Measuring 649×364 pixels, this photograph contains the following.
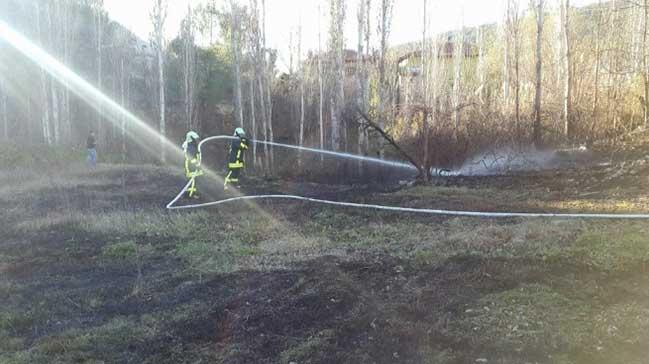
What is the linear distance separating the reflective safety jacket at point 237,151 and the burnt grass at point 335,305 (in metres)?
4.49

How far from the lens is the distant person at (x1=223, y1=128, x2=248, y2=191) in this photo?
453 inches

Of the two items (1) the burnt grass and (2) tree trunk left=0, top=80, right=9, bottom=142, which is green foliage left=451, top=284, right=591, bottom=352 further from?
(2) tree trunk left=0, top=80, right=9, bottom=142

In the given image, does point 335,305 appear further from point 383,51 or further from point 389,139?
point 383,51

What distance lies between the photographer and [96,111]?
28781mm

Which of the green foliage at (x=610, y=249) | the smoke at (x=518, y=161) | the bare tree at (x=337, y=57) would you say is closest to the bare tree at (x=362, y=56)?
the bare tree at (x=337, y=57)

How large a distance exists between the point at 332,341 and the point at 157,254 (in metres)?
4.17

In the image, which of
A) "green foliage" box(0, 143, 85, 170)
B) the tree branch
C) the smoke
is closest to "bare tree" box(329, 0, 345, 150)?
the smoke

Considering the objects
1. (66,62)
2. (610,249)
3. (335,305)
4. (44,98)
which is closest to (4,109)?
(44,98)

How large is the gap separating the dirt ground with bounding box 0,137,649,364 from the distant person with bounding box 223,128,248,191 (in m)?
2.97

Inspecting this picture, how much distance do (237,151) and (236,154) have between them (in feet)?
0.54

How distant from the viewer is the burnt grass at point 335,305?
3.48 m

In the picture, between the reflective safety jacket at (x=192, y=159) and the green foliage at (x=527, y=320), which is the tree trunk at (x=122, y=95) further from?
the green foliage at (x=527, y=320)

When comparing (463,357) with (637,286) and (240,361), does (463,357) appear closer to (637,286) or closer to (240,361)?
(240,361)

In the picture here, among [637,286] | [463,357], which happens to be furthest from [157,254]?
[637,286]
